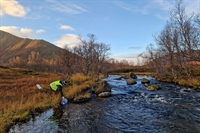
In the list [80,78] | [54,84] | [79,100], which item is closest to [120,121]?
[79,100]

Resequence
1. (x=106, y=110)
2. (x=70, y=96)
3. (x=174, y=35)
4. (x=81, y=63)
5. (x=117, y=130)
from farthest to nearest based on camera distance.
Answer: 1. (x=81, y=63)
2. (x=174, y=35)
3. (x=70, y=96)
4. (x=106, y=110)
5. (x=117, y=130)

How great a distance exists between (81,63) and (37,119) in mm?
40381

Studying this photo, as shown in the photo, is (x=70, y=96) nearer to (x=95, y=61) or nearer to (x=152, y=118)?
(x=152, y=118)

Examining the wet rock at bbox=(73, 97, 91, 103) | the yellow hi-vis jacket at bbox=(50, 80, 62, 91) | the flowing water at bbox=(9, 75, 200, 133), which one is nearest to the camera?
the flowing water at bbox=(9, 75, 200, 133)

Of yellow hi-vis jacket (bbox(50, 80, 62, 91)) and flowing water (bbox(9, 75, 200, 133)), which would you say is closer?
flowing water (bbox(9, 75, 200, 133))

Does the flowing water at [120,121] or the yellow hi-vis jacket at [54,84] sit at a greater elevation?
the yellow hi-vis jacket at [54,84]

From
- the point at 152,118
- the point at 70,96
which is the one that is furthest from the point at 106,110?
the point at 70,96

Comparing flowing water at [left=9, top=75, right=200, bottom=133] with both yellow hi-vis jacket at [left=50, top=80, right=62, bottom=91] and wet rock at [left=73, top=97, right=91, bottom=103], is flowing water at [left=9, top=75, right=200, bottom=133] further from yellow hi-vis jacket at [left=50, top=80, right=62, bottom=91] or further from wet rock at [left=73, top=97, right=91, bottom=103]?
yellow hi-vis jacket at [left=50, top=80, right=62, bottom=91]

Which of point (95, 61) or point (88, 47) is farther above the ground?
point (88, 47)

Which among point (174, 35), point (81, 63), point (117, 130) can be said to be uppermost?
point (174, 35)

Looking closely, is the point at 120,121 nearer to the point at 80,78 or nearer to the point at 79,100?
the point at 79,100

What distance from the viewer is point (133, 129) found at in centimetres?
1039

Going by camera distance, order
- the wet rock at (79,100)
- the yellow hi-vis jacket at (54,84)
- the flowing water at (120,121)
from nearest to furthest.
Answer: the flowing water at (120,121) < the yellow hi-vis jacket at (54,84) < the wet rock at (79,100)

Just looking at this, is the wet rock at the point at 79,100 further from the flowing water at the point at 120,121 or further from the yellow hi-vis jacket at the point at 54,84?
the yellow hi-vis jacket at the point at 54,84
